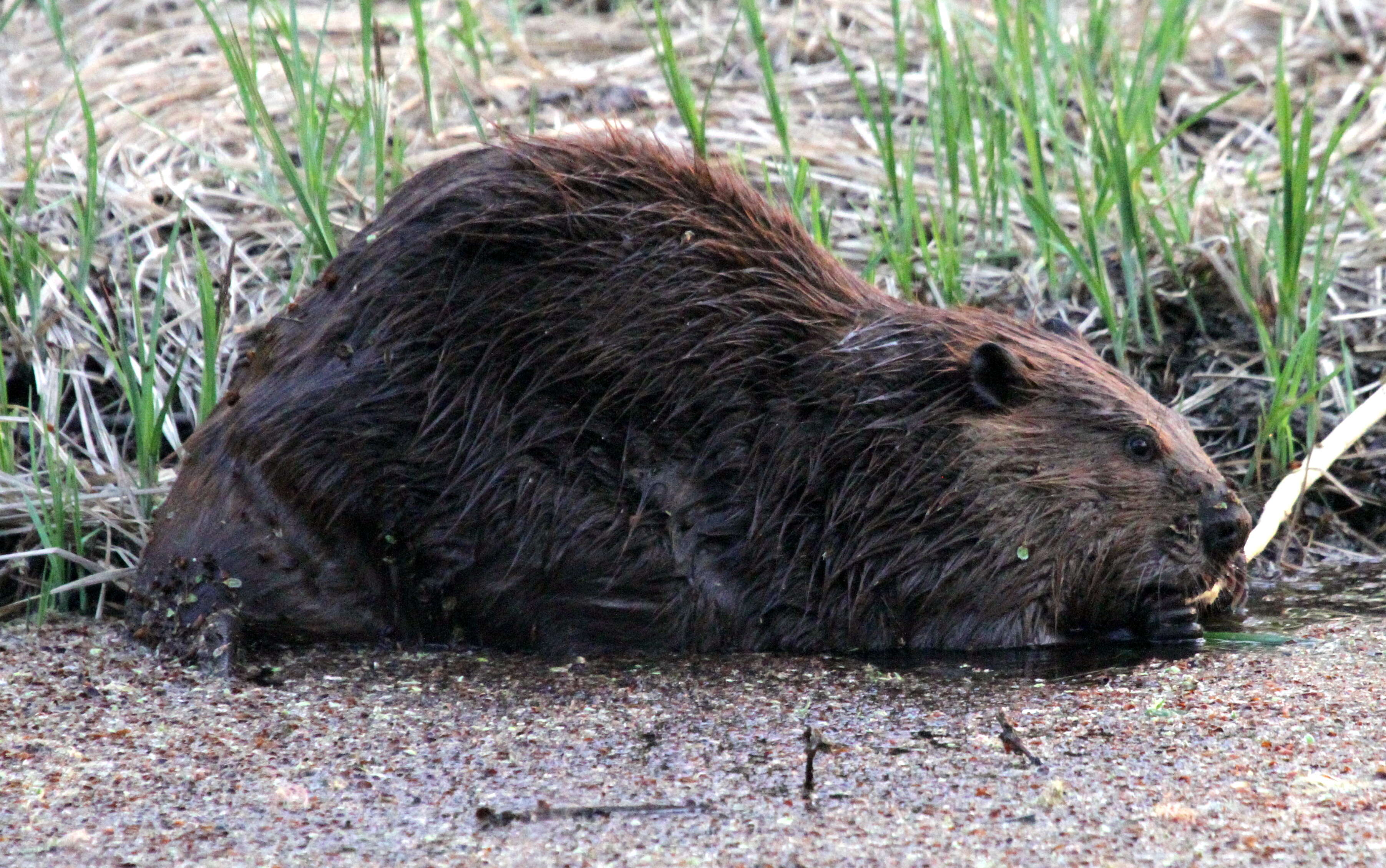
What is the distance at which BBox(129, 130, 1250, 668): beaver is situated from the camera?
118 inches

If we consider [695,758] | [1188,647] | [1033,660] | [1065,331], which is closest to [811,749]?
[695,758]

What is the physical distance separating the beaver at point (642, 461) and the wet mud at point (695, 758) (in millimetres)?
114

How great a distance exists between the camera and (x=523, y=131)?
4.97 metres

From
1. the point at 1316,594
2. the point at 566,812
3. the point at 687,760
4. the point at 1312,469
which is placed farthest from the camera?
the point at 1312,469

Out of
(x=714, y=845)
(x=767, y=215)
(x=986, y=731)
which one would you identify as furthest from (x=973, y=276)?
(x=714, y=845)

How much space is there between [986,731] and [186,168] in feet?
10.3

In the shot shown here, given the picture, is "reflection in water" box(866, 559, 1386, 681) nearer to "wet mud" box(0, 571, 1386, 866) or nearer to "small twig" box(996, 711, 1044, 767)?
"wet mud" box(0, 571, 1386, 866)

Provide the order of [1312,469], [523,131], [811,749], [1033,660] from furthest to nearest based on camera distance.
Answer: [523,131]
[1312,469]
[1033,660]
[811,749]

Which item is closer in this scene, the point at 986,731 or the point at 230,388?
the point at 986,731

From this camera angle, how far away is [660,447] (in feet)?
10.2

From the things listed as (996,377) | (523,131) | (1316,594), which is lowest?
(1316,594)

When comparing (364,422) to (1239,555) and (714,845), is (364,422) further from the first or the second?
(1239,555)

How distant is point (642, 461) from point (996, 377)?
73 centimetres

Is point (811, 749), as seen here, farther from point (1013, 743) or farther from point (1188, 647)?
point (1188, 647)
